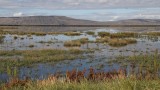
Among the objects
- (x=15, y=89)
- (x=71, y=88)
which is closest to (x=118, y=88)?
(x=71, y=88)

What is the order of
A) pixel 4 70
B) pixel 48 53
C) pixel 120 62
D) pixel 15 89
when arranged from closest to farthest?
pixel 15 89
pixel 4 70
pixel 120 62
pixel 48 53

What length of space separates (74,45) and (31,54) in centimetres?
1222

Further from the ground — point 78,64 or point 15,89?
point 15,89

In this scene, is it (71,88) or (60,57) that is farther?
(60,57)

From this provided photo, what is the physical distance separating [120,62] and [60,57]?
210 inches

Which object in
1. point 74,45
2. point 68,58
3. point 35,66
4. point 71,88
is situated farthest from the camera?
point 74,45

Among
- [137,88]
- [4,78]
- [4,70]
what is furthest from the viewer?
[4,70]

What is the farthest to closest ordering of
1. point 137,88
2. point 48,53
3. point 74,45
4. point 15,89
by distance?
point 74,45 → point 48,53 → point 15,89 → point 137,88

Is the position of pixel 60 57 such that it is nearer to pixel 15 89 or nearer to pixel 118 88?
pixel 15 89

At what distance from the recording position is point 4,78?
60.5 ft

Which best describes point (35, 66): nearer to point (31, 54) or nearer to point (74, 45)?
point (31, 54)

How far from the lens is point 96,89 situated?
9867mm

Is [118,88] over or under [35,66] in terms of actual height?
over

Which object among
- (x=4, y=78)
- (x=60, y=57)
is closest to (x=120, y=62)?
(x=60, y=57)
